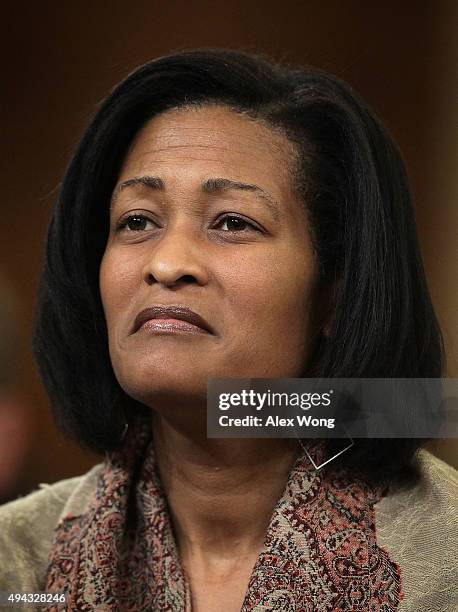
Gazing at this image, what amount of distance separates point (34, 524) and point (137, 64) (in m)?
0.70

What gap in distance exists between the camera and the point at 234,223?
138cm

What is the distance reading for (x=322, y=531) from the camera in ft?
4.46

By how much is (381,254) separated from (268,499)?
0.38 m

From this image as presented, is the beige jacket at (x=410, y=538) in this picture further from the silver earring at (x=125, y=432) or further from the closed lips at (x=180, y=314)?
the closed lips at (x=180, y=314)

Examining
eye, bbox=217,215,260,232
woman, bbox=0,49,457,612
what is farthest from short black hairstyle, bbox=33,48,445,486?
eye, bbox=217,215,260,232

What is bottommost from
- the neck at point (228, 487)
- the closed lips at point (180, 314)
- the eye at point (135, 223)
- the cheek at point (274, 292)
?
the neck at point (228, 487)

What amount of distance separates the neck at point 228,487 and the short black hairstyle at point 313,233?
122mm

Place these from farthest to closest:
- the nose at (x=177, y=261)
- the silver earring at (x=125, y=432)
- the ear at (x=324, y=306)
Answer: the silver earring at (x=125, y=432) < the ear at (x=324, y=306) < the nose at (x=177, y=261)

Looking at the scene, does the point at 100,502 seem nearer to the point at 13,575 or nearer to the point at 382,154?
the point at 13,575

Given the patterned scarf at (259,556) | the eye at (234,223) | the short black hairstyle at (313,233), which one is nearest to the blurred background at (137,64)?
the short black hairstyle at (313,233)

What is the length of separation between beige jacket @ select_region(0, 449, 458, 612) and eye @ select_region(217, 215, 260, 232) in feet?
1.26

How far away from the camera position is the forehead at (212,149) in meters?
1.39

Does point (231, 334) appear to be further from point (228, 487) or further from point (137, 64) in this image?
point (137, 64)

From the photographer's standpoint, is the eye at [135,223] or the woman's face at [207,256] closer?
the woman's face at [207,256]
